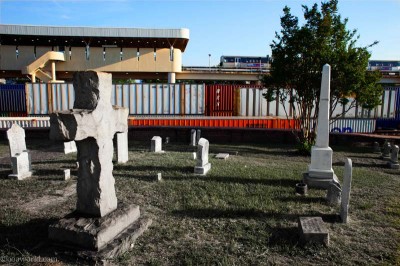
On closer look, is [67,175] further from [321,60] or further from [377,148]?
[377,148]

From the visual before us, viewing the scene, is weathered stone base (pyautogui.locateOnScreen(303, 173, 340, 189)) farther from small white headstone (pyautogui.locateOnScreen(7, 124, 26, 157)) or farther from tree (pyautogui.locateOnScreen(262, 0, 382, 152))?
small white headstone (pyautogui.locateOnScreen(7, 124, 26, 157))

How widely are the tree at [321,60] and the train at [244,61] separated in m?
33.9

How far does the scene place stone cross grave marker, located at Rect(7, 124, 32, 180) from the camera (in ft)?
25.5

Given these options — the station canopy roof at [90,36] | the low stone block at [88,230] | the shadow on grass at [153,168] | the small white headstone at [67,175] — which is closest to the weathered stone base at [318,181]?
the shadow on grass at [153,168]

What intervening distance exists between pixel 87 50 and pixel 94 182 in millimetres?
31805

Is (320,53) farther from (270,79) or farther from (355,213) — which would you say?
(355,213)

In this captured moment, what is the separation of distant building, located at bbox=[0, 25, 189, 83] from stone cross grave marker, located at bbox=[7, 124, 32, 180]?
2366cm

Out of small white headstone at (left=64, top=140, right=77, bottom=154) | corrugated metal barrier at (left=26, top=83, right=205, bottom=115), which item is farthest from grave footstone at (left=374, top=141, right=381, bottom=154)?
small white headstone at (left=64, top=140, right=77, bottom=154)

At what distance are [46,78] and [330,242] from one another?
1260 inches

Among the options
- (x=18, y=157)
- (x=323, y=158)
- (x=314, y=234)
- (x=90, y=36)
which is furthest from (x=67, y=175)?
(x=90, y=36)

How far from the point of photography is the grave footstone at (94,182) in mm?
3920

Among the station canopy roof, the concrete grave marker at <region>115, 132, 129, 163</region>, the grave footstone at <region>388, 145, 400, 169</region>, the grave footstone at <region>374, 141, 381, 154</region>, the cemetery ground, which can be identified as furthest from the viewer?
the station canopy roof

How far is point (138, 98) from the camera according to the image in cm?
2025

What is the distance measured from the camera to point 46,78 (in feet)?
98.8
